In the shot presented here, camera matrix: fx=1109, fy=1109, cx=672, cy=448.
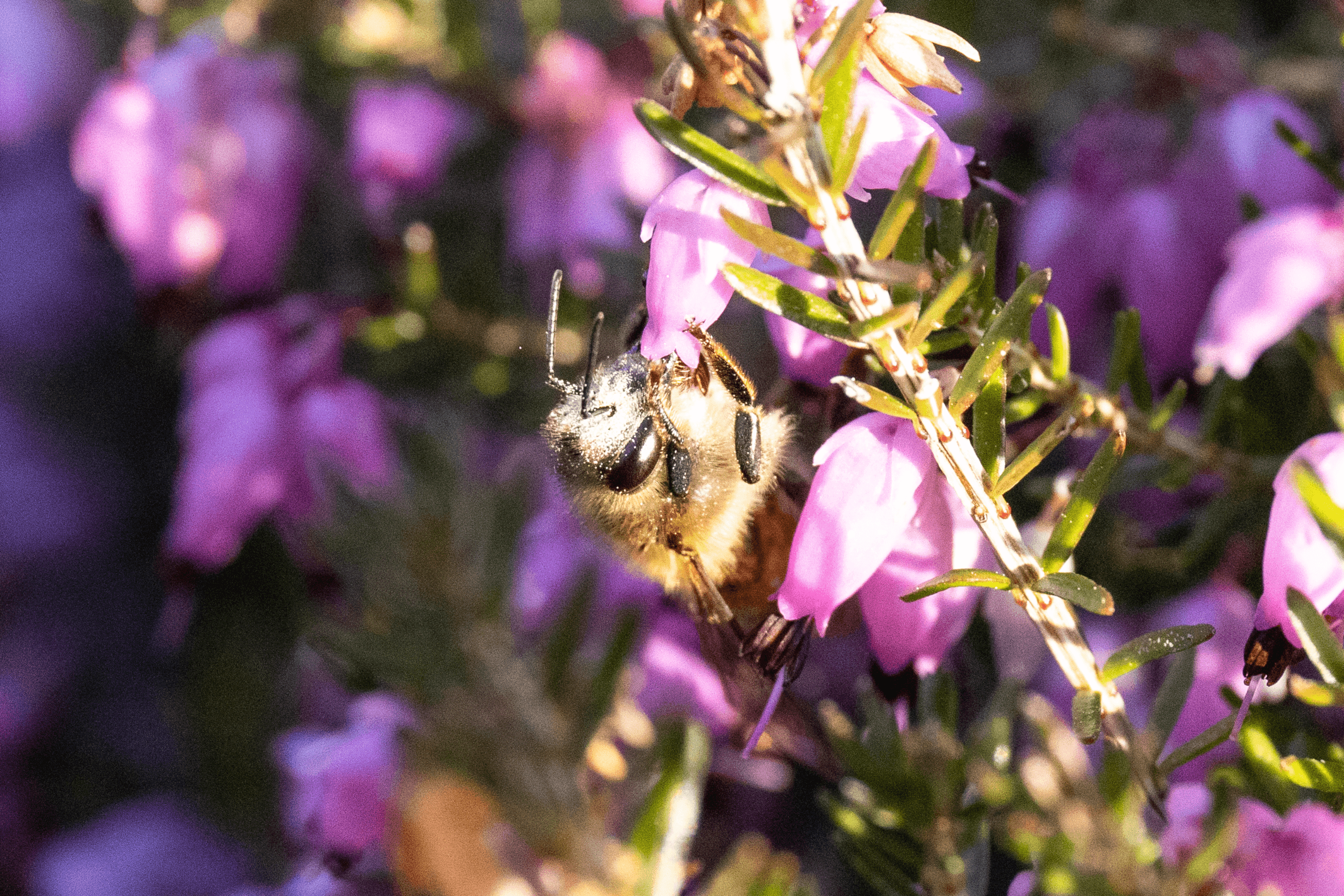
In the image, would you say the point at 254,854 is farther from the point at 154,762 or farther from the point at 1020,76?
the point at 1020,76

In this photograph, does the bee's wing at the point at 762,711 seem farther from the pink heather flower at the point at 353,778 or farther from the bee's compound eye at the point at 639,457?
the pink heather flower at the point at 353,778

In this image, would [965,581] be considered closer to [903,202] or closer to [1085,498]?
[1085,498]

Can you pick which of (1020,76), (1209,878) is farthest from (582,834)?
(1020,76)

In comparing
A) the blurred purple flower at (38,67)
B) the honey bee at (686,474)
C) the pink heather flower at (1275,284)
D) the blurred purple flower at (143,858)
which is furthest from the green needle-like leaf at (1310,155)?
the blurred purple flower at (38,67)

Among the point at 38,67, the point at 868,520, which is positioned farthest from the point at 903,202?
the point at 38,67

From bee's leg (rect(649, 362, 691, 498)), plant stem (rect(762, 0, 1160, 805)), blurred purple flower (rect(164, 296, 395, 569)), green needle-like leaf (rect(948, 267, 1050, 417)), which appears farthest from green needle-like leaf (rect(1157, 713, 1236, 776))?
blurred purple flower (rect(164, 296, 395, 569))

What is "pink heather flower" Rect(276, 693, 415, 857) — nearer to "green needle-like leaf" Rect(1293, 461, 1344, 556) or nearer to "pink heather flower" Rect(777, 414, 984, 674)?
"pink heather flower" Rect(777, 414, 984, 674)

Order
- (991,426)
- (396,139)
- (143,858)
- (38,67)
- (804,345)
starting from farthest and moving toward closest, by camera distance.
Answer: (38,67) < (143,858) < (396,139) < (804,345) < (991,426)
